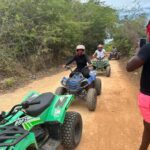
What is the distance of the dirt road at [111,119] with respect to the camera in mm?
5426

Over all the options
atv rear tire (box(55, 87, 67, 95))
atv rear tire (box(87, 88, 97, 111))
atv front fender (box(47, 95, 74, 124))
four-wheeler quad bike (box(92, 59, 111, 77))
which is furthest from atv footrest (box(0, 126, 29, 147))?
four-wheeler quad bike (box(92, 59, 111, 77))

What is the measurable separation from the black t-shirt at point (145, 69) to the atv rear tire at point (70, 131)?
178 centimetres

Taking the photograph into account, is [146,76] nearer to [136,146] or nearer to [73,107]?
[136,146]

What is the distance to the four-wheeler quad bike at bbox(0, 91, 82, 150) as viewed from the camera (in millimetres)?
3443

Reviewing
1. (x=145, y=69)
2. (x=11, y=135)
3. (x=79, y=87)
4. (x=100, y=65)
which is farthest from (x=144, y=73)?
(x=100, y=65)

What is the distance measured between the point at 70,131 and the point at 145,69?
1.90 m

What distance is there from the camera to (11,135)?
344cm

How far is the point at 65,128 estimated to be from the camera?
4.86m

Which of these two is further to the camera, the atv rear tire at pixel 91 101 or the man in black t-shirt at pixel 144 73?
the atv rear tire at pixel 91 101

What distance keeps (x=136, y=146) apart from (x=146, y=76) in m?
2.22

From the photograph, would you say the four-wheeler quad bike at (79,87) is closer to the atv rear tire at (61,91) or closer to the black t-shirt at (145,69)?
the atv rear tire at (61,91)

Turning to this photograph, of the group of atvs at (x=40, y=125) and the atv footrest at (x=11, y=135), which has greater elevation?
the atv footrest at (x=11, y=135)


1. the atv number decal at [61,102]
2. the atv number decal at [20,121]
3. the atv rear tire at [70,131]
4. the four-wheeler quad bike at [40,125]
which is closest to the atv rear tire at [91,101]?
the four-wheeler quad bike at [40,125]

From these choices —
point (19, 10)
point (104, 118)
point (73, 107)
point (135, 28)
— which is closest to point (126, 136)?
point (104, 118)
